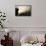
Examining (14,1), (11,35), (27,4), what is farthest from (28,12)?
(11,35)

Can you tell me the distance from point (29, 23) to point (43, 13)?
1.53 feet

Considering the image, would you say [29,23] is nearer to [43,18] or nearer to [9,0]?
[43,18]

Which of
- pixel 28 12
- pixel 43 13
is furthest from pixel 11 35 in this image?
pixel 43 13

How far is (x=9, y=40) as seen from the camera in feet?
11.8

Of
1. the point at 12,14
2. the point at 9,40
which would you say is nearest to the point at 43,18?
the point at 12,14

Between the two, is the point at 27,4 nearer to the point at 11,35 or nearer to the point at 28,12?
the point at 28,12

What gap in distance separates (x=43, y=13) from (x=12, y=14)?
842 millimetres

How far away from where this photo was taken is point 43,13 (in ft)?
12.4

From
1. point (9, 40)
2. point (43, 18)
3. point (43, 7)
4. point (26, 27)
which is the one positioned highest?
point (43, 7)

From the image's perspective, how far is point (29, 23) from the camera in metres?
3.79

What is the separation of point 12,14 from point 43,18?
0.85 meters

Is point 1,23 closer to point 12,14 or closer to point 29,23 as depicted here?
point 12,14

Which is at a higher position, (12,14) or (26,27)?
(12,14)

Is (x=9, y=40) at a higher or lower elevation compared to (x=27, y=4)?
lower
